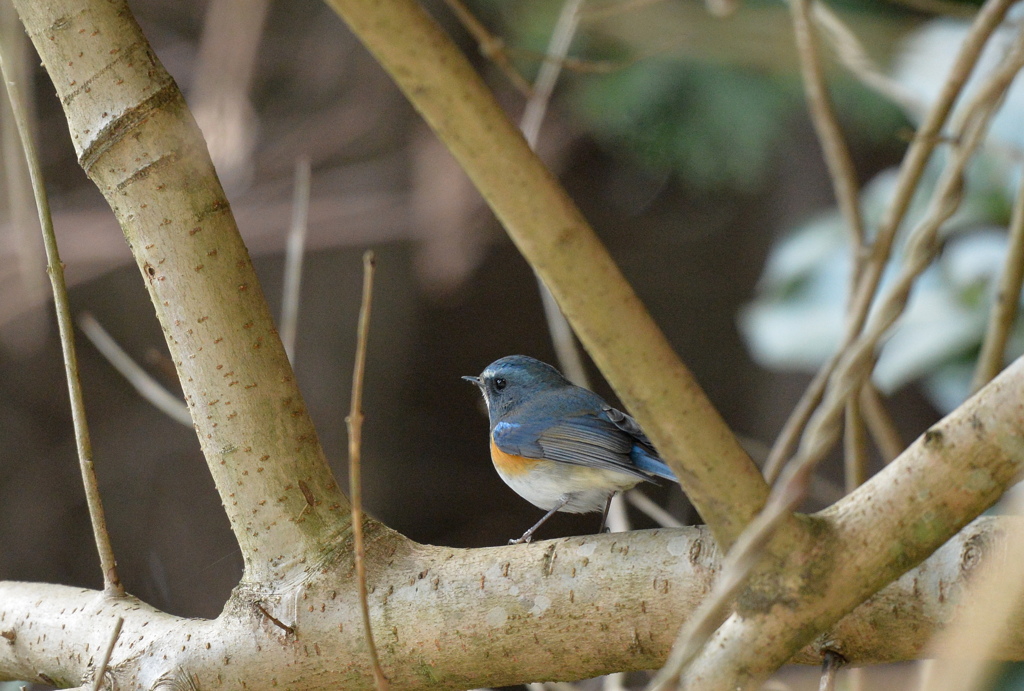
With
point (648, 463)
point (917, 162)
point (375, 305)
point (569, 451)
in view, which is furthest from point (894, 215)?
point (375, 305)

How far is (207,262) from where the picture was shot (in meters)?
1.42

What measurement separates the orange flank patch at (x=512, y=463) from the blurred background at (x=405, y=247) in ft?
4.92

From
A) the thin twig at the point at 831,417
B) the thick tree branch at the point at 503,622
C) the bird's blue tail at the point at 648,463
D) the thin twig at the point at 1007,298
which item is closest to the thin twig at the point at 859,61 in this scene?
the thin twig at the point at 1007,298

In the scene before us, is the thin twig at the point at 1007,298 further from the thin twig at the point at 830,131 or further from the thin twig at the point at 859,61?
the thin twig at the point at 830,131

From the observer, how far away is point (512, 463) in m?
2.26

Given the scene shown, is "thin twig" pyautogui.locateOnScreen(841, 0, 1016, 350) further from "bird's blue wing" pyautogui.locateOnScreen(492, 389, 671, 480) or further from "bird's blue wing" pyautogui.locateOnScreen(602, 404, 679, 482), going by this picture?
"bird's blue wing" pyautogui.locateOnScreen(492, 389, 671, 480)

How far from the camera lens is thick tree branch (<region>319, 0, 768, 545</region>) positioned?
0.79 metres

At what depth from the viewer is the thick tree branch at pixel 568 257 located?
0.79 meters

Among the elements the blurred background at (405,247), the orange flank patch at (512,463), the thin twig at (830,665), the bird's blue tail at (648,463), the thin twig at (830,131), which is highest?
the blurred background at (405,247)

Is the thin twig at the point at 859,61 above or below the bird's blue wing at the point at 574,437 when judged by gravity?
above

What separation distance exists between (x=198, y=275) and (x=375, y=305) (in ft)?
12.7

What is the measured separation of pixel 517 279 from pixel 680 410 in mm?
4393

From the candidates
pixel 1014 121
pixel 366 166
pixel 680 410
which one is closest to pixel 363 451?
pixel 366 166

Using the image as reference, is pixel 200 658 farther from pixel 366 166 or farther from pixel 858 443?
pixel 366 166
